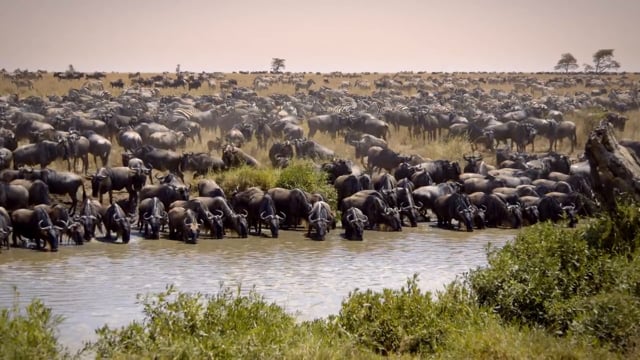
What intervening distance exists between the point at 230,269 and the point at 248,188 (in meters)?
6.18

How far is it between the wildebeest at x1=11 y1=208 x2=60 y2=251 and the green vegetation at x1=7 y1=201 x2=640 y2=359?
23.0ft

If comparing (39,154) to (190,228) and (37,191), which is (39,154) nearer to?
(37,191)

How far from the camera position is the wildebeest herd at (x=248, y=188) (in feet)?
60.1

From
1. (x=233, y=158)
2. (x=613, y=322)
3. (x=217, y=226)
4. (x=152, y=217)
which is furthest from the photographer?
(x=233, y=158)

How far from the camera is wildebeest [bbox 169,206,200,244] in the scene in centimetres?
1770

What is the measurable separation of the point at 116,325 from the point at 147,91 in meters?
53.9

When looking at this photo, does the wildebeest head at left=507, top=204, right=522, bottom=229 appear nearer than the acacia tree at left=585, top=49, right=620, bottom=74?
Yes

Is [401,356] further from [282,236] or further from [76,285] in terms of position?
[282,236]

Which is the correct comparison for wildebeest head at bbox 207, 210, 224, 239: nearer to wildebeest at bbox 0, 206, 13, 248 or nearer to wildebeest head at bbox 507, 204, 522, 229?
wildebeest at bbox 0, 206, 13, 248

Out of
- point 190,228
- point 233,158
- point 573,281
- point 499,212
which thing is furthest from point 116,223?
point 573,281

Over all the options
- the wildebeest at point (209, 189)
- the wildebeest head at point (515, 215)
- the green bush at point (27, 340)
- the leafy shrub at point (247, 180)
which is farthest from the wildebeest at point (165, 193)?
the green bush at point (27, 340)

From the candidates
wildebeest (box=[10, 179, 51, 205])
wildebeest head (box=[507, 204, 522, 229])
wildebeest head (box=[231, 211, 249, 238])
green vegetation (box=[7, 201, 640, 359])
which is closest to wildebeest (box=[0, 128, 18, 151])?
wildebeest (box=[10, 179, 51, 205])

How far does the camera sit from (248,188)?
829 inches

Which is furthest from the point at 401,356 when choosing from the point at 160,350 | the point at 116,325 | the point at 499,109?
the point at 499,109
